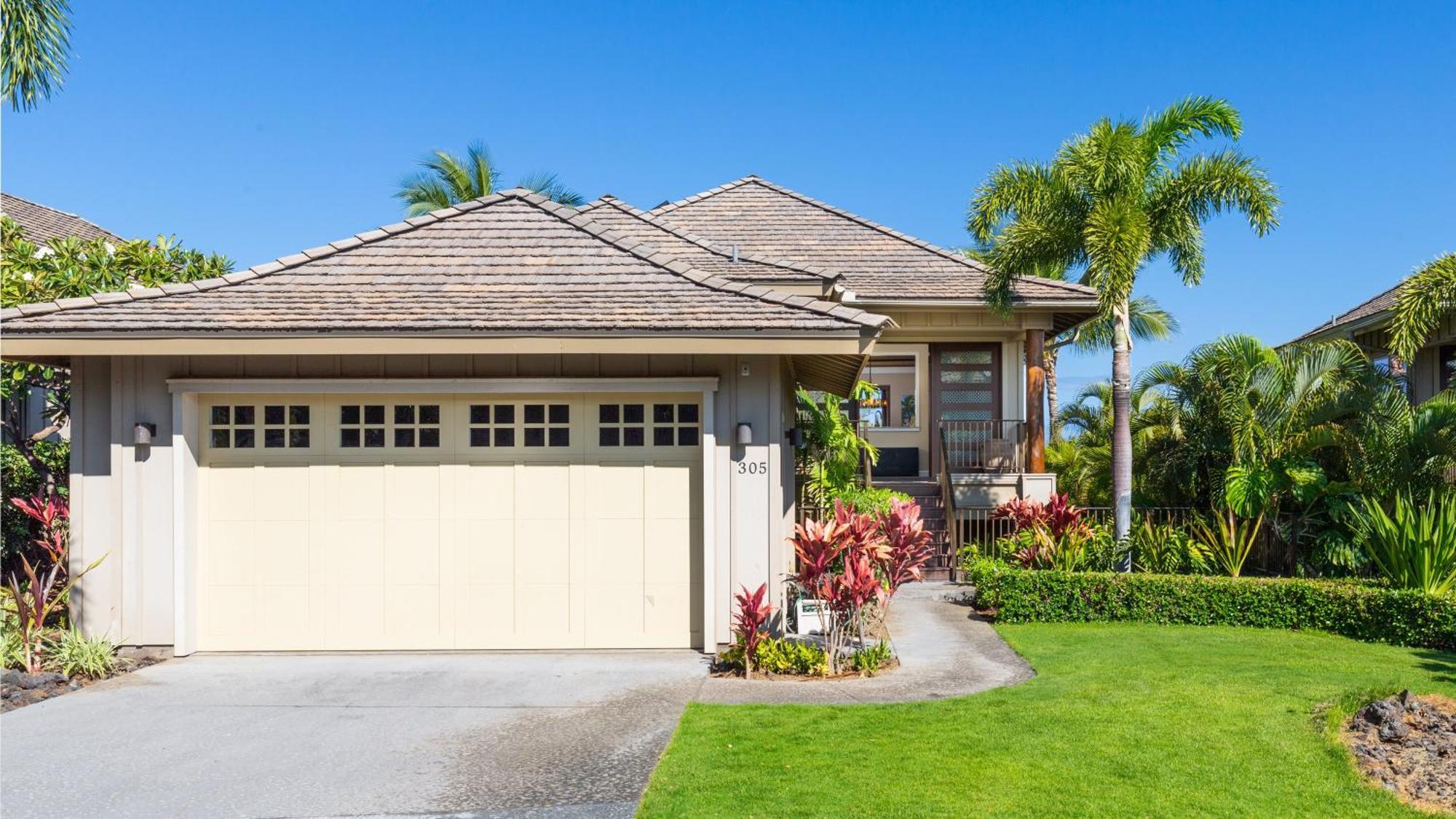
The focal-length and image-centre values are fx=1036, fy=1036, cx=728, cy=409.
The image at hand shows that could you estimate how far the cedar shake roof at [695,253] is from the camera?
46.7 feet

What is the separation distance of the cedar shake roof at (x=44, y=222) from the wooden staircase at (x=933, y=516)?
16807mm

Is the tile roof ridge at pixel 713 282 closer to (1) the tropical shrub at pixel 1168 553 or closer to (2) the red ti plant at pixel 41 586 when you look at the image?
(1) the tropical shrub at pixel 1168 553

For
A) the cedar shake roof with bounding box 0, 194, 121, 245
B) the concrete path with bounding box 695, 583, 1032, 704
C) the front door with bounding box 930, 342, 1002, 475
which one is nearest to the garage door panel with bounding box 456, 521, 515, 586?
the concrete path with bounding box 695, 583, 1032, 704

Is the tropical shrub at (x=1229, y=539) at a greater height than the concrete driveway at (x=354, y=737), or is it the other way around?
the tropical shrub at (x=1229, y=539)

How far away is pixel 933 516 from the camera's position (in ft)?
52.7

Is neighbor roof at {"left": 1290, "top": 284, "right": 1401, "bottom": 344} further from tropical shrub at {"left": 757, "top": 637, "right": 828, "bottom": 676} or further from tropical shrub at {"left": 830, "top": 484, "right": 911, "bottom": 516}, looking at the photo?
tropical shrub at {"left": 757, "top": 637, "right": 828, "bottom": 676}

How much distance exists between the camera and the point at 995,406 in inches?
689

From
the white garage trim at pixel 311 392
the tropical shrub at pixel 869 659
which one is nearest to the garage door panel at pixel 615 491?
the white garage trim at pixel 311 392

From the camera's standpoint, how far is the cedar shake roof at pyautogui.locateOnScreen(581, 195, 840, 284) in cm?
1423

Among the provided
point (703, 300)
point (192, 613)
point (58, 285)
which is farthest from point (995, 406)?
point (58, 285)

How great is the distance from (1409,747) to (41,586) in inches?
409

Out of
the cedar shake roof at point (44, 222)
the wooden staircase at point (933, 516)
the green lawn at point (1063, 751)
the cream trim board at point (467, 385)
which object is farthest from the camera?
the cedar shake roof at point (44, 222)

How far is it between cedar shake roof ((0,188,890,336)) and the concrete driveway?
2.91 m

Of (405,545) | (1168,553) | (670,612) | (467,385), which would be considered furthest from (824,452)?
(405,545)
